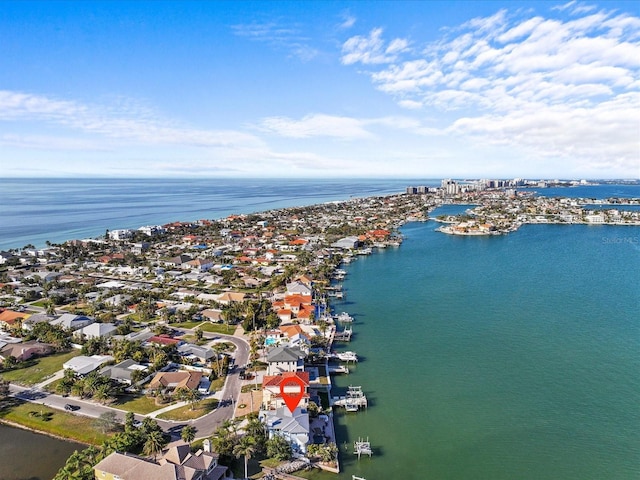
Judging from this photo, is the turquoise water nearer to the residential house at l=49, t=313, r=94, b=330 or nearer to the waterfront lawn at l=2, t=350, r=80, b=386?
the waterfront lawn at l=2, t=350, r=80, b=386

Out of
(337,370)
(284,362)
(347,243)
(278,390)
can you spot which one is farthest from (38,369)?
(347,243)

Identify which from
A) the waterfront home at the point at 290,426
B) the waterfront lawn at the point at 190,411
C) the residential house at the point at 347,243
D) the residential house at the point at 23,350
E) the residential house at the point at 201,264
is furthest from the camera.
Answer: the residential house at the point at 347,243

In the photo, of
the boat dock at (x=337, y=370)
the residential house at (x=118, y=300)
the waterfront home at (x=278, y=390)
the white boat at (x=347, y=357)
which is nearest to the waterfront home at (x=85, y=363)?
the waterfront home at (x=278, y=390)

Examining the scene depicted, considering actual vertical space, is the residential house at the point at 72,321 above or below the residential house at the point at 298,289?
below

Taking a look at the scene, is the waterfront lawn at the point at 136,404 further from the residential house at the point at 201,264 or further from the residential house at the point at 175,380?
the residential house at the point at 201,264

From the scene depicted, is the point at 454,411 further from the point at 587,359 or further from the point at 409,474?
the point at 587,359

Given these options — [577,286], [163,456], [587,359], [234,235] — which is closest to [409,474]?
[163,456]
